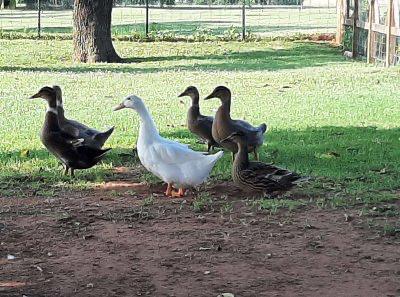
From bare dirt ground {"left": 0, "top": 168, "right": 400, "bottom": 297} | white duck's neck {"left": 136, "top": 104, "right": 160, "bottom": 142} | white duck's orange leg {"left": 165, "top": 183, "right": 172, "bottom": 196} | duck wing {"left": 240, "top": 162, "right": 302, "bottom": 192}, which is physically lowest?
→ bare dirt ground {"left": 0, "top": 168, "right": 400, "bottom": 297}

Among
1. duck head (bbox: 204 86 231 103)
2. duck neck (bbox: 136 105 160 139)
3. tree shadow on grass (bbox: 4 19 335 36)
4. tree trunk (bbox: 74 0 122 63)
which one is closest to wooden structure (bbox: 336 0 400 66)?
tree shadow on grass (bbox: 4 19 335 36)

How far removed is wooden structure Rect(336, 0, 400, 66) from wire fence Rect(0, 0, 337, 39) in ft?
13.6

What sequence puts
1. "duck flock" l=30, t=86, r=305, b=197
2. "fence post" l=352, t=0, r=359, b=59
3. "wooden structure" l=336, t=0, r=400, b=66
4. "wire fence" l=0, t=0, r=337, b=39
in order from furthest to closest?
1. "wire fence" l=0, t=0, r=337, b=39
2. "fence post" l=352, t=0, r=359, b=59
3. "wooden structure" l=336, t=0, r=400, b=66
4. "duck flock" l=30, t=86, r=305, b=197

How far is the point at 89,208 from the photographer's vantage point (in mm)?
7527

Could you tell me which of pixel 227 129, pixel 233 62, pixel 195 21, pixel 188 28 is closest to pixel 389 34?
pixel 233 62

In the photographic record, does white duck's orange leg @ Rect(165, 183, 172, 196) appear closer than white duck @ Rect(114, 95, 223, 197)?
No

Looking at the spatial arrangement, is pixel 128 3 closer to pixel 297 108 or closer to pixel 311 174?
pixel 297 108

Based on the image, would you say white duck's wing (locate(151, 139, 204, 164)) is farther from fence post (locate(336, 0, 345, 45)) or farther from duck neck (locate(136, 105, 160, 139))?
fence post (locate(336, 0, 345, 45))

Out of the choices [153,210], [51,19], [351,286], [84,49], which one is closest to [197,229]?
[153,210]

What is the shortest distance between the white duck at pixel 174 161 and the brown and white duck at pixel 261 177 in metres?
0.22

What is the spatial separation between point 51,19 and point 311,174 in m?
35.3

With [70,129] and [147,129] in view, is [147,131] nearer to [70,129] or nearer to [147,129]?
[147,129]

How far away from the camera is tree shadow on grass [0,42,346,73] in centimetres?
2094

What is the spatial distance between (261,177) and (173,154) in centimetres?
85
